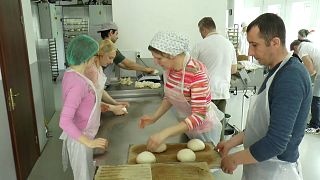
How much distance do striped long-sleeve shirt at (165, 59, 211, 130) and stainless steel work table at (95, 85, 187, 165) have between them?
236 mm

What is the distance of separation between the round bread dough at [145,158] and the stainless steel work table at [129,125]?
0.13 meters

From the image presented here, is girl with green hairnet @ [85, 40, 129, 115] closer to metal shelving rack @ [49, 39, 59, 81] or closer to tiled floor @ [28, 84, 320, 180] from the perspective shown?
tiled floor @ [28, 84, 320, 180]

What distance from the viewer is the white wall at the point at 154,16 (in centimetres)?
346

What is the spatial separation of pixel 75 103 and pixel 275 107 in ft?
3.16

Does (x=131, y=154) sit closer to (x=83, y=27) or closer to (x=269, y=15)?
(x=269, y=15)

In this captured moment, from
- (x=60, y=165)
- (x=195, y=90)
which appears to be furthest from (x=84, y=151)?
(x=60, y=165)

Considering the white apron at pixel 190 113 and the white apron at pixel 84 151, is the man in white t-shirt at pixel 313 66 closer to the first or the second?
Answer: the white apron at pixel 190 113

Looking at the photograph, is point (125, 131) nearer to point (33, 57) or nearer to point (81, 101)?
point (81, 101)

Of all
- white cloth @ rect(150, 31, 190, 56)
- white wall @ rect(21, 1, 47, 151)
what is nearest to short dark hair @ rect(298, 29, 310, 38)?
white cloth @ rect(150, 31, 190, 56)

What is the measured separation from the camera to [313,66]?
375 cm

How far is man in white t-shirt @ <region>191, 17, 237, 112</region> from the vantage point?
291 centimetres

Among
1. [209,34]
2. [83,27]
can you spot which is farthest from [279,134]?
[83,27]

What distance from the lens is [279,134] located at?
0.99m

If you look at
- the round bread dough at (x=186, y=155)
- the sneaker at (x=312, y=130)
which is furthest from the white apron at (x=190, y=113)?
the sneaker at (x=312, y=130)
